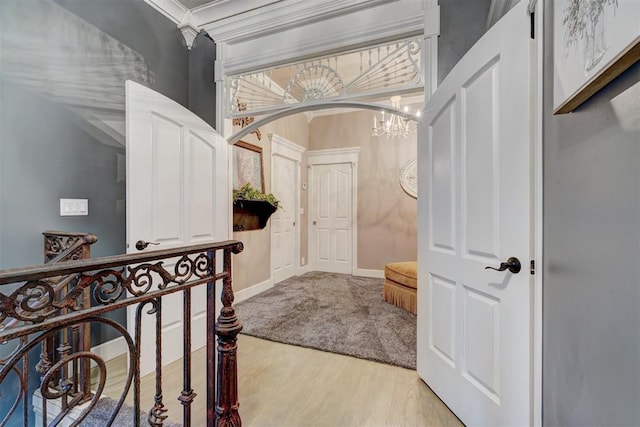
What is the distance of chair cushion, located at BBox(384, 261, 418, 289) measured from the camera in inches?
123

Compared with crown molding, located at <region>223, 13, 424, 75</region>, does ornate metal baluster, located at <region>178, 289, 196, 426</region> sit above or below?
below

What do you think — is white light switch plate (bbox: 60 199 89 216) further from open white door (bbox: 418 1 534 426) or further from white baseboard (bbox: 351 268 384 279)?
white baseboard (bbox: 351 268 384 279)

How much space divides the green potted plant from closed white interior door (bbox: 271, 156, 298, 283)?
51cm

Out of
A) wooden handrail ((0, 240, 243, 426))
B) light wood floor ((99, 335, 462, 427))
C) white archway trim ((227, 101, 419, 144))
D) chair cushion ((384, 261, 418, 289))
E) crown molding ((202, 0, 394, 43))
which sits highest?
crown molding ((202, 0, 394, 43))

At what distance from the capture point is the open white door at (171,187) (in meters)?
1.91

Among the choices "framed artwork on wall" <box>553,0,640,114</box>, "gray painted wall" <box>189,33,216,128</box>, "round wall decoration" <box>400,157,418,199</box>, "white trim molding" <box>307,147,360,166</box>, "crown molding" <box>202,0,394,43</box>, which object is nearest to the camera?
"framed artwork on wall" <box>553,0,640,114</box>

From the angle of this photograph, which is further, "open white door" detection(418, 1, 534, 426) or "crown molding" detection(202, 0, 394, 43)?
"crown molding" detection(202, 0, 394, 43)

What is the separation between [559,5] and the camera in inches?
35.7

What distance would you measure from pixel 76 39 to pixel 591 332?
3.06 m

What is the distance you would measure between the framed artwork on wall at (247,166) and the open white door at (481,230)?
2.42 m

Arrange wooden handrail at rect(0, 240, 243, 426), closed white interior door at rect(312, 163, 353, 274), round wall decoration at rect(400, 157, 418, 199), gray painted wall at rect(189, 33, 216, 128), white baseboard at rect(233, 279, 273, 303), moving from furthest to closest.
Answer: closed white interior door at rect(312, 163, 353, 274) → round wall decoration at rect(400, 157, 418, 199) → white baseboard at rect(233, 279, 273, 303) → gray painted wall at rect(189, 33, 216, 128) → wooden handrail at rect(0, 240, 243, 426)

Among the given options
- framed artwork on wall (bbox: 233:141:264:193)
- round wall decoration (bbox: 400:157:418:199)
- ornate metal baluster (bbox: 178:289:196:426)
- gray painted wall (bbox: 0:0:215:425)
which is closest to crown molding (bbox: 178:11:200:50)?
gray painted wall (bbox: 0:0:215:425)

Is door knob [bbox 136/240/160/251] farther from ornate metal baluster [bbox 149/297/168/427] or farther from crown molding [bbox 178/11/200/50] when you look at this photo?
crown molding [bbox 178/11/200/50]

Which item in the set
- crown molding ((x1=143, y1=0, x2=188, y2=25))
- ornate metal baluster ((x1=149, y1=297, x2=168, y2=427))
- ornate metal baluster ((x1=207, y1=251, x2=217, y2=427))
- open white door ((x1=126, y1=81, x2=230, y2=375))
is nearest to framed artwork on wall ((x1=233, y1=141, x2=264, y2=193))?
open white door ((x1=126, y1=81, x2=230, y2=375))
